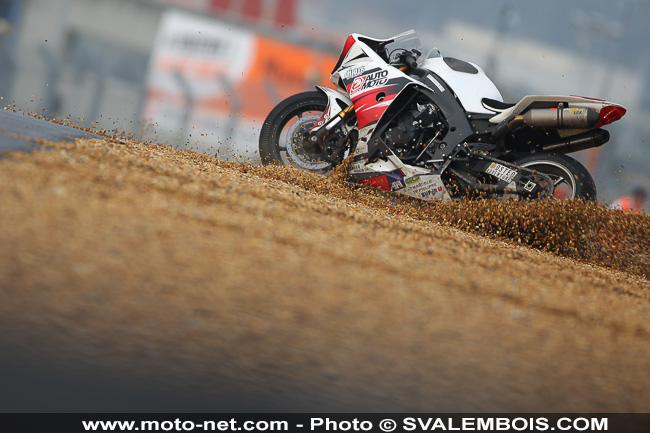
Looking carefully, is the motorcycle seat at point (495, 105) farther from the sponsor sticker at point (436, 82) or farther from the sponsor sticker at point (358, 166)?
the sponsor sticker at point (358, 166)

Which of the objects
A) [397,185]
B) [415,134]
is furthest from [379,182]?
[415,134]

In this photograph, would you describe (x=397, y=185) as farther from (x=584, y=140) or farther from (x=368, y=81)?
(x=584, y=140)

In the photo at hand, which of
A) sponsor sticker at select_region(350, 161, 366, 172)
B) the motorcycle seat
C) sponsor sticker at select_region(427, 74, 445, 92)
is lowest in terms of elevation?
sponsor sticker at select_region(350, 161, 366, 172)

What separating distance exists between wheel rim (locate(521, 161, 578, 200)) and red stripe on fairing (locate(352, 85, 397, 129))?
119 centimetres

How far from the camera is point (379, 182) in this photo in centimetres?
507

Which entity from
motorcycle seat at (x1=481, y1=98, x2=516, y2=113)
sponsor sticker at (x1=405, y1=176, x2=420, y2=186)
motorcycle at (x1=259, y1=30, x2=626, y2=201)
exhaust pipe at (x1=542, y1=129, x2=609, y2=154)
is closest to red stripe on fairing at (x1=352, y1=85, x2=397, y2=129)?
motorcycle at (x1=259, y1=30, x2=626, y2=201)

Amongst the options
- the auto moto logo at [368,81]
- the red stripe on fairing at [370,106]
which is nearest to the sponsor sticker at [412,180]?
the red stripe on fairing at [370,106]

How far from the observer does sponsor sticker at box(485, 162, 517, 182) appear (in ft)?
14.7

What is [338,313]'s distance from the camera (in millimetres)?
1346

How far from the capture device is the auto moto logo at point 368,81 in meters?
5.16

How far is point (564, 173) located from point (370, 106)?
5.26ft

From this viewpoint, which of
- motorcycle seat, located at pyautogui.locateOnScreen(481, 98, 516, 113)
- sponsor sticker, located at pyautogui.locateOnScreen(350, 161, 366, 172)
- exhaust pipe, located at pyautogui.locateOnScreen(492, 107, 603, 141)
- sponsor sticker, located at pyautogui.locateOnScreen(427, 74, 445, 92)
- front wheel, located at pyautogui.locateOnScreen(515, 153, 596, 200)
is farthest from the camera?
sponsor sticker, located at pyautogui.locateOnScreen(350, 161, 366, 172)

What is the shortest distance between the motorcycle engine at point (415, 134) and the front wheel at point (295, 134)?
624mm

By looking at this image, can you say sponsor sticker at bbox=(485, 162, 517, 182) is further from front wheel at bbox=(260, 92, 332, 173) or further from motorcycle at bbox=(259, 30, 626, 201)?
front wheel at bbox=(260, 92, 332, 173)
